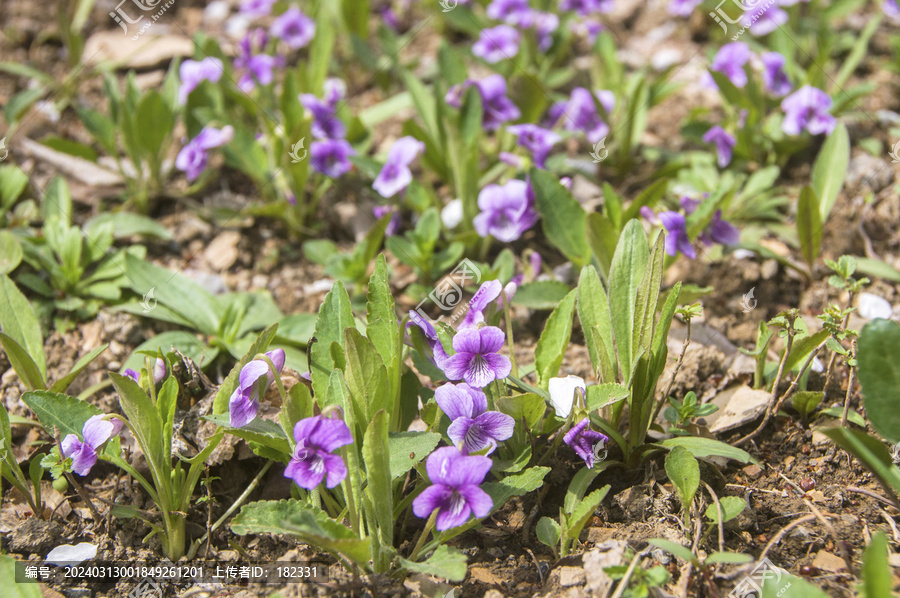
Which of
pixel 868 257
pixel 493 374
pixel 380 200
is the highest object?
pixel 493 374

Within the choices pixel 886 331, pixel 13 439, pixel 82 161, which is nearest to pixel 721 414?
pixel 886 331

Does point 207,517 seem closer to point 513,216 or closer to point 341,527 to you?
point 341,527

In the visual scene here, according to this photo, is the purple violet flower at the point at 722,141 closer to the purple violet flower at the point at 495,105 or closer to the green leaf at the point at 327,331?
the purple violet flower at the point at 495,105

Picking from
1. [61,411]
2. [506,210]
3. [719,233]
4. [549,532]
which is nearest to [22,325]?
[61,411]

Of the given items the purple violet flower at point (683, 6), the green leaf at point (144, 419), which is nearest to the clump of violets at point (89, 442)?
the green leaf at point (144, 419)

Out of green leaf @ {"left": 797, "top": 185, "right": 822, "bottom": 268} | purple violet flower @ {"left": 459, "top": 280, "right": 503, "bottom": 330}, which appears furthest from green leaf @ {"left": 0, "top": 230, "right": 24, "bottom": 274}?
green leaf @ {"left": 797, "top": 185, "right": 822, "bottom": 268}
